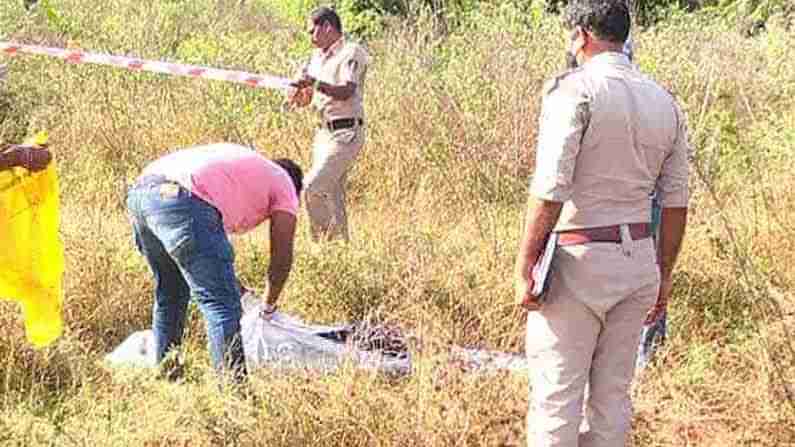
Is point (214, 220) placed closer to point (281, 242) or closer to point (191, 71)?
point (281, 242)

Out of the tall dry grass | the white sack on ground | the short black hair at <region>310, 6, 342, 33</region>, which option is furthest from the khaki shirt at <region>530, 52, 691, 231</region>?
the short black hair at <region>310, 6, 342, 33</region>

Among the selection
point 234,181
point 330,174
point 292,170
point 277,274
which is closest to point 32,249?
point 234,181

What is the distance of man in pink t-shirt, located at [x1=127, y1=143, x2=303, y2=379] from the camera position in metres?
3.69

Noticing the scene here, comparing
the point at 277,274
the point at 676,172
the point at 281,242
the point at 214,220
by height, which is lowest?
the point at 277,274

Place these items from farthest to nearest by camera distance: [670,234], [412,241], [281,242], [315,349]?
[412,241] < [315,349] < [281,242] < [670,234]

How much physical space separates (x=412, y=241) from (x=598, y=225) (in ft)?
7.02

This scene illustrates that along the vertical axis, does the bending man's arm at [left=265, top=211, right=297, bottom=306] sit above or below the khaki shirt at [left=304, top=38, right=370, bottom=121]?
below

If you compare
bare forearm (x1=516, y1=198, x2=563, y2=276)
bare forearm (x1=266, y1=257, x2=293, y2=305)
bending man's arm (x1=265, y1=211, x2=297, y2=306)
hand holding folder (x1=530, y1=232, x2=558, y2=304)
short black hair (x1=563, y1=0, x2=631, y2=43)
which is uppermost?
short black hair (x1=563, y1=0, x2=631, y2=43)

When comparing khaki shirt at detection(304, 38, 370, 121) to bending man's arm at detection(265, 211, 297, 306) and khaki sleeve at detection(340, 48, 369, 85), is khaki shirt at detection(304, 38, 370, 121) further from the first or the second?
bending man's arm at detection(265, 211, 297, 306)

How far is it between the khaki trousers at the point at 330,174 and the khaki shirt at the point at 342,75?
4.5 inches

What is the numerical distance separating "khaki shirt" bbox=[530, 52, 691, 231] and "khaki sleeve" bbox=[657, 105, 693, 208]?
0.05ft

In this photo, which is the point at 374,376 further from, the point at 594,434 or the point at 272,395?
the point at 594,434

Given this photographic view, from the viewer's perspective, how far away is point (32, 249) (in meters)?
3.80

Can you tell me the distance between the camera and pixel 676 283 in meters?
5.20
